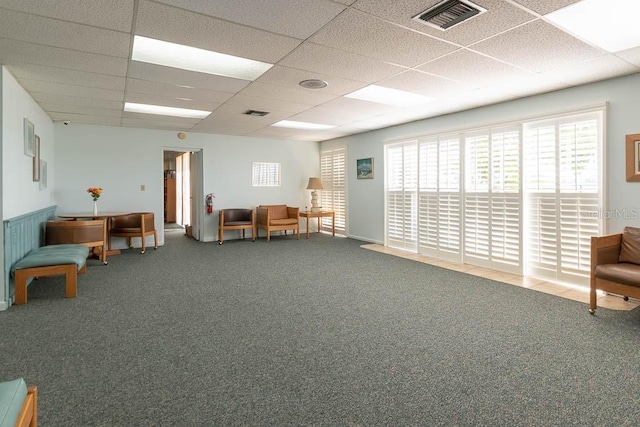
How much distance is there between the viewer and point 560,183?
4219 millimetres

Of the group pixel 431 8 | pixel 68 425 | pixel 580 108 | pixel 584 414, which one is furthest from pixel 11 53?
pixel 580 108

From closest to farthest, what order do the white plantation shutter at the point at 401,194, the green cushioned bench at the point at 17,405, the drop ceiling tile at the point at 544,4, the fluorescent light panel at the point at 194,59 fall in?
the green cushioned bench at the point at 17,405 < the drop ceiling tile at the point at 544,4 < the fluorescent light panel at the point at 194,59 < the white plantation shutter at the point at 401,194

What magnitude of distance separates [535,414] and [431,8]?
239 centimetres

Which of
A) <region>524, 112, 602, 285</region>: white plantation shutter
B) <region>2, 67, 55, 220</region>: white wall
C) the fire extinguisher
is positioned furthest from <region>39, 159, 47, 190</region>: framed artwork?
<region>524, 112, 602, 285</region>: white plantation shutter

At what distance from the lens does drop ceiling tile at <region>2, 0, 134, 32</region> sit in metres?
2.31

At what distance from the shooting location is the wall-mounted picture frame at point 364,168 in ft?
23.9

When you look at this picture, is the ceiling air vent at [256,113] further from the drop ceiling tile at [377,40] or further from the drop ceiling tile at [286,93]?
the drop ceiling tile at [377,40]

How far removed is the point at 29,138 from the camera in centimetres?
439

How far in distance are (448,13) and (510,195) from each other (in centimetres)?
302

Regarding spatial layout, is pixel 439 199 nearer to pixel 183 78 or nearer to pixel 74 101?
pixel 183 78

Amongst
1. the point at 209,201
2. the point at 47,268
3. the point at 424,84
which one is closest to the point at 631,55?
the point at 424,84

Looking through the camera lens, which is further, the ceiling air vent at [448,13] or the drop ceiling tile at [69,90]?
the drop ceiling tile at [69,90]

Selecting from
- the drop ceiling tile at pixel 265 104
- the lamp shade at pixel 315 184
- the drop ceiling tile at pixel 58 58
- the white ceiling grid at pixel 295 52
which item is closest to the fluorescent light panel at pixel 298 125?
the drop ceiling tile at pixel 265 104

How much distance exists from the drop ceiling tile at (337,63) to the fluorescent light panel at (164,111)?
8.81 feet
